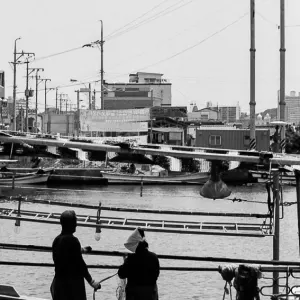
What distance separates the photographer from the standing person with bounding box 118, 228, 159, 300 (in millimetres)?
11461

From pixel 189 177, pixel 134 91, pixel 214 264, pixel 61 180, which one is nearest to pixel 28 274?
pixel 214 264

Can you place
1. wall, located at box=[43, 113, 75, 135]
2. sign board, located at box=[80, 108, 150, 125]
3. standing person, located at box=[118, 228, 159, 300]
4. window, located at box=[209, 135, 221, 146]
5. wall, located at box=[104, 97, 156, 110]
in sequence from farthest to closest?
wall, located at box=[104, 97, 156, 110] < wall, located at box=[43, 113, 75, 135] < sign board, located at box=[80, 108, 150, 125] < window, located at box=[209, 135, 221, 146] < standing person, located at box=[118, 228, 159, 300]

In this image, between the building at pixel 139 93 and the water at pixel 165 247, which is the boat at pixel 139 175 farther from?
the building at pixel 139 93

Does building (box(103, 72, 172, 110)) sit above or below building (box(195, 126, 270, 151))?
above

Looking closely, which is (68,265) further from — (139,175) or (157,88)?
(157,88)

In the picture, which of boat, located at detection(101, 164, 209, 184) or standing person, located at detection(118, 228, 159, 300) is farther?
boat, located at detection(101, 164, 209, 184)

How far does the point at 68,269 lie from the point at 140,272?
112cm

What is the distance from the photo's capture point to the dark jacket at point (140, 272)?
11477mm

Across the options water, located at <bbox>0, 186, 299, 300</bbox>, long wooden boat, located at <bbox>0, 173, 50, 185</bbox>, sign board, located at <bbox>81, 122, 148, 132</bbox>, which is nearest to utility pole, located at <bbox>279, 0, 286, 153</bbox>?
water, located at <bbox>0, 186, 299, 300</bbox>

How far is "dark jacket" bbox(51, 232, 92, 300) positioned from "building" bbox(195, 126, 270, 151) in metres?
61.2

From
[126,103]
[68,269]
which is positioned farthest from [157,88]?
[68,269]

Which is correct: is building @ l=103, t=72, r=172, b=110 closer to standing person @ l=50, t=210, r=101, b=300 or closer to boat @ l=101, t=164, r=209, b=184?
boat @ l=101, t=164, r=209, b=184

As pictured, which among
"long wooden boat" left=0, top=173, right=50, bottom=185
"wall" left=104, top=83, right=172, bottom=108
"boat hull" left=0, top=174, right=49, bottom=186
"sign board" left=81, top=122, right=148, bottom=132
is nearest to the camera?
"long wooden boat" left=0, top=173, right=50, bottom=185

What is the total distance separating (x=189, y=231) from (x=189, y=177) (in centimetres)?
4892
